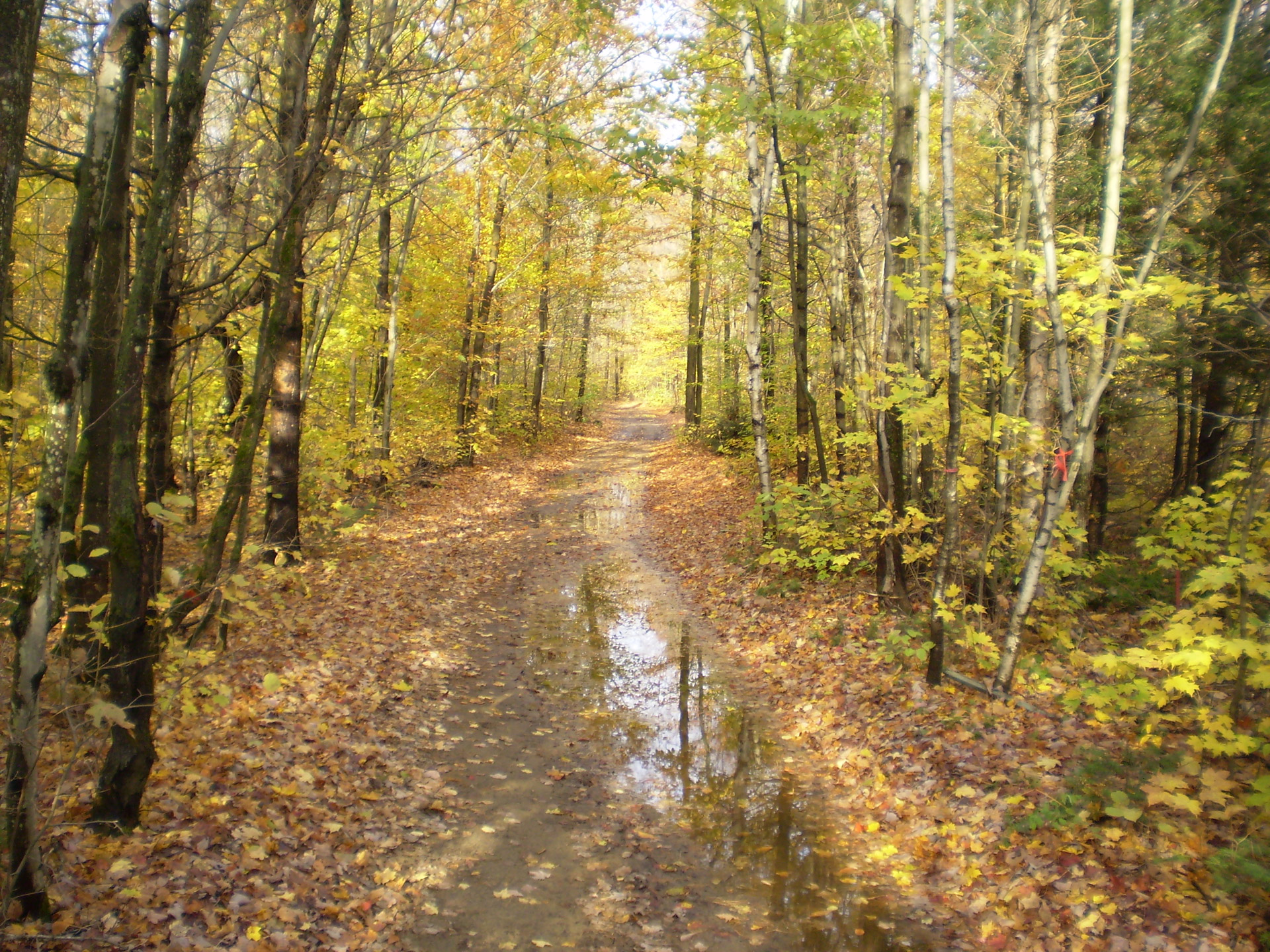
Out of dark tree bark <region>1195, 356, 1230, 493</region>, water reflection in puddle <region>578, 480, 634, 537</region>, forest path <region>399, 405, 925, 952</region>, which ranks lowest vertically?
forest path <region>399, 405, 925, 952</region>

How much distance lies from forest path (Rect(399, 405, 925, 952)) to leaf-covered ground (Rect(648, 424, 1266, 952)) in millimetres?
457

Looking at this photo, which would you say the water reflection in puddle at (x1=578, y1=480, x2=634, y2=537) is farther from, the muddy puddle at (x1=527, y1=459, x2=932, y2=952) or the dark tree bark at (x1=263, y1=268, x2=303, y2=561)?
the dark tree bark at (x1=263, y1=268, x2=303, y2=561)

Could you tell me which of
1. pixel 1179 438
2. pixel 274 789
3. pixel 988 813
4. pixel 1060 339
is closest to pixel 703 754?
pixel 988 813

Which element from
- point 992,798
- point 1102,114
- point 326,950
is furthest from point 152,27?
point 1102,114

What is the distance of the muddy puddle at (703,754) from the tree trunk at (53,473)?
394 centimetres

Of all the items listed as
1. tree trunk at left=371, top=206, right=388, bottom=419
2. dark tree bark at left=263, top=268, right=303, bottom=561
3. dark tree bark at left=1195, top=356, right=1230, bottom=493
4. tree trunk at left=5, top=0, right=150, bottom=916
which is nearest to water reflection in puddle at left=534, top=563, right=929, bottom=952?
tree trunk at left=5, top=0, right=150, bottom=916

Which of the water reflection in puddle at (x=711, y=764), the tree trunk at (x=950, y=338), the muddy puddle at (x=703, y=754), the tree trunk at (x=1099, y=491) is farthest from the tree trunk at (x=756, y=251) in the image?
the tree trunk at (x=1099, y=491)

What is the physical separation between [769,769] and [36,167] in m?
6.99

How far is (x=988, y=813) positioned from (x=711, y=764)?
7.61ft

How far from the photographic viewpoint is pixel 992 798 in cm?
508

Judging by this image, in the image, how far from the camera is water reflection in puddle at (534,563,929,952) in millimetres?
4562

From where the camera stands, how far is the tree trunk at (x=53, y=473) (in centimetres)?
316

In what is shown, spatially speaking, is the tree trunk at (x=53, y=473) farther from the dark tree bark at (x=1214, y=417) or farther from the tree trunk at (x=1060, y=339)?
the dark tree bark at (x=1214, y=417)

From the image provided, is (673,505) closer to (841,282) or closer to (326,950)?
(841,282)
